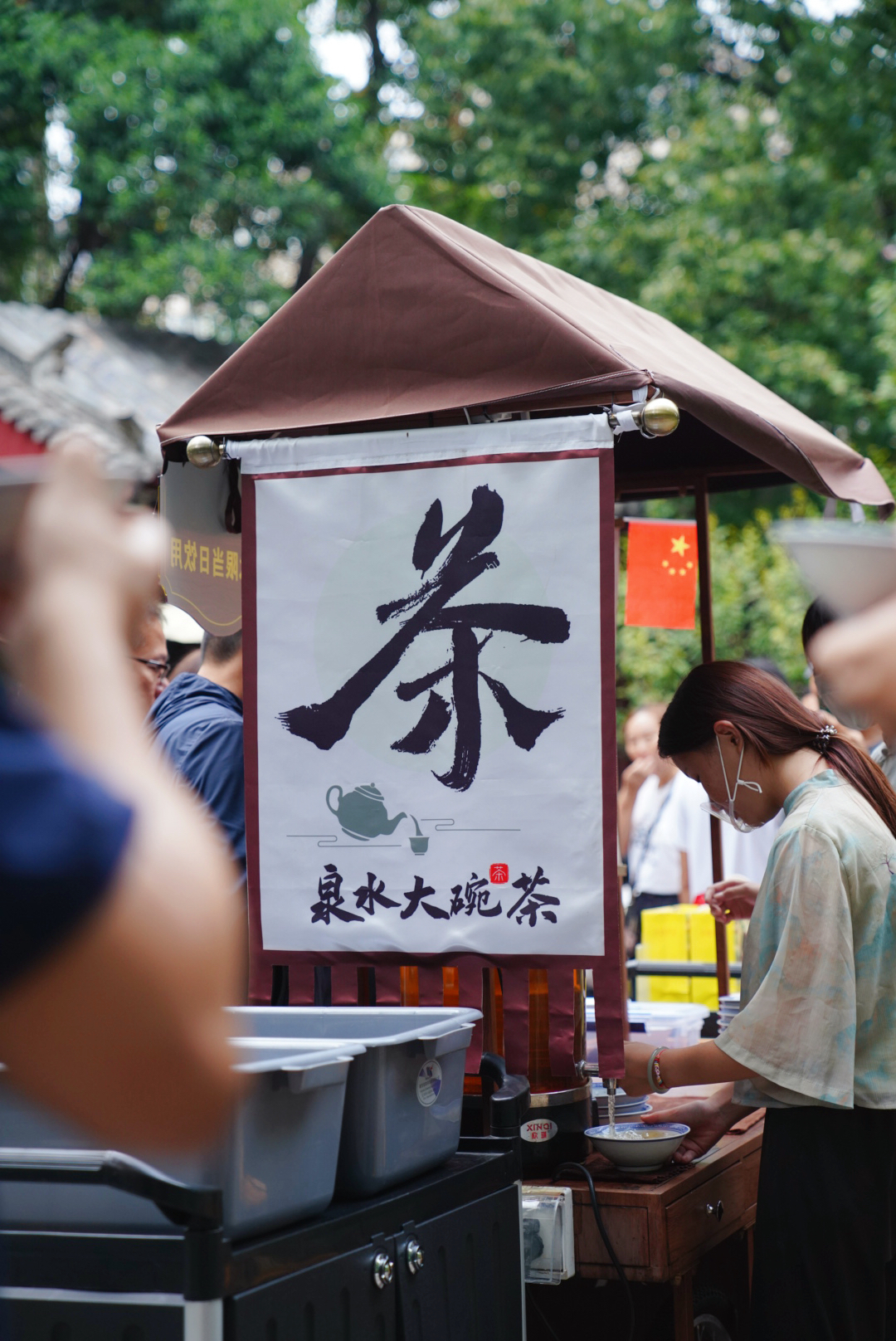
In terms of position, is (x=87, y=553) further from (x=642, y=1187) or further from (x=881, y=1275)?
(x=881, y=1275)

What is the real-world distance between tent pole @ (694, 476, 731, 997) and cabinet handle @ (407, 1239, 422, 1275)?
192 centimetres

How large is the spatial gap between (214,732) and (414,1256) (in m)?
1.42

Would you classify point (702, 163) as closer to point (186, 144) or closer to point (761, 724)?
point (186, 144)

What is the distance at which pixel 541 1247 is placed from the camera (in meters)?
2.35

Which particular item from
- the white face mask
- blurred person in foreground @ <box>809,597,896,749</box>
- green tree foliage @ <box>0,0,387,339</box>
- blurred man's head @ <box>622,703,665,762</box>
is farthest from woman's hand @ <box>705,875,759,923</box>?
green tree foliage @ <box>0,0,387,339</box>

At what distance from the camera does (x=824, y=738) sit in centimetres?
275

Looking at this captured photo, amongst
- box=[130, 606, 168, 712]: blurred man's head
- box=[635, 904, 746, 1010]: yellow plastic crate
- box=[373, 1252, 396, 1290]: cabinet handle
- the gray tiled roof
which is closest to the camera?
box=[373, 1252, 396, 1290]: cabinet handle

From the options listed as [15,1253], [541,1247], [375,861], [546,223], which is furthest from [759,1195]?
[546,223]

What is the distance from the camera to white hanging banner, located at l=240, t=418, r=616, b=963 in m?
2.47

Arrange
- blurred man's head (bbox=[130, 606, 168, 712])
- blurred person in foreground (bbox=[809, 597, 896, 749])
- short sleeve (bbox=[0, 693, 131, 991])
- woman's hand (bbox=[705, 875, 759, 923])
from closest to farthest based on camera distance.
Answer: short sleeve (bbox=[0, 693, 131, 991])
blurred person in foreground (bbox=[809, 597, 896, 749])
woman's hand (bbox=[705, 875, 759, 923])
blurred man's head (bbox=[130, 606, 168, 712])

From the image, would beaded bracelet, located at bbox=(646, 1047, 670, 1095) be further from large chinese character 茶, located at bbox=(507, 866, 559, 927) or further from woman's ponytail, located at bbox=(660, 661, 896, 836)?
woman's ponytail, located at bbox=(660, 661, 896, 836)

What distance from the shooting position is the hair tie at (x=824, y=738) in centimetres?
274

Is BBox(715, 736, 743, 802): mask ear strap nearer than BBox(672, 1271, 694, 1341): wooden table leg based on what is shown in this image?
No

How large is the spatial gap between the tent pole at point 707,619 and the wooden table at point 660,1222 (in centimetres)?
105
